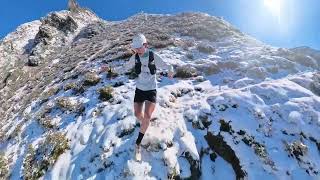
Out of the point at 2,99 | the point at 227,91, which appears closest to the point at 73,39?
the point at 2,99

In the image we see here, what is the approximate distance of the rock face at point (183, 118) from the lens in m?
10.8

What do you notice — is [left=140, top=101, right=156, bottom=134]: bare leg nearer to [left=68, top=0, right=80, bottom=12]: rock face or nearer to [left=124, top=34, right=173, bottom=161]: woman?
[left=124, top=34, right=173, bottom=161]: woman

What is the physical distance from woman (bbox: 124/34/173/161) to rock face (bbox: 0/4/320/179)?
0.83 metres

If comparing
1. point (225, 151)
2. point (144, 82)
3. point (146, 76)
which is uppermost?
point (146, 76)

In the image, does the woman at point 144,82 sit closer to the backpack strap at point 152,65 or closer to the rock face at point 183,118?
the backpack strap at point 152,65

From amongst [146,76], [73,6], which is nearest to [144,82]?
[146,76]

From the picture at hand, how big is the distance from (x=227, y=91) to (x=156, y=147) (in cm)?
456

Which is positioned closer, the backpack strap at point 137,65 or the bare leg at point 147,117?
the bare leg at point 147,117

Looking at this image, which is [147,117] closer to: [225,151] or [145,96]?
[145,96]

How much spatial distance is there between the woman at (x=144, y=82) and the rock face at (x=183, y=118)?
83 centimetres

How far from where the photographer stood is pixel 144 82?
35.4 feet

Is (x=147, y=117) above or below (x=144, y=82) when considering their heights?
below

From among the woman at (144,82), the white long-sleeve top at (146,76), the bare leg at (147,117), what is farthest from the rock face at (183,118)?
the white long-sleeve top at (146,76)

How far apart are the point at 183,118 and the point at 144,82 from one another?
262 cm
